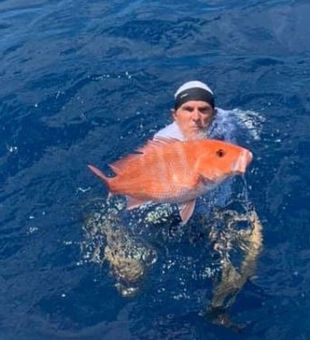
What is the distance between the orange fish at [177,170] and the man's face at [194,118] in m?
1.38

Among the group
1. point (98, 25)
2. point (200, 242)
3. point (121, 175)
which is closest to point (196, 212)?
point (200, 242)

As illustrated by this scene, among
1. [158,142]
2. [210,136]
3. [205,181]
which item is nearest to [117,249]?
[210,136]

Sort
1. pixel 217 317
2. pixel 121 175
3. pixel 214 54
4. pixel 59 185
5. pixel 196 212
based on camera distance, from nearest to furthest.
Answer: pixel 121 175, pixel 217 317, pixel 196 212, pixel 59 185, pixel 214 54

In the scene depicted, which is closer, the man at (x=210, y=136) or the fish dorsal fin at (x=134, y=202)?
the fish dorsal fin at (x=134, y=202)

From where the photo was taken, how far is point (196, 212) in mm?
6879

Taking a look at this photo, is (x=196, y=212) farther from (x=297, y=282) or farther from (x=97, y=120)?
(x=97, y=120)

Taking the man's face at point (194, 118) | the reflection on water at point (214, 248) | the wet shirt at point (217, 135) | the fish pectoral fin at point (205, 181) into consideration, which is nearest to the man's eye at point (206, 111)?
the man's face at point (194, 118)

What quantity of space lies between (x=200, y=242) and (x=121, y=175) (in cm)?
203

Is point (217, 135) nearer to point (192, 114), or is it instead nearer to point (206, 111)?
point (206, 111)

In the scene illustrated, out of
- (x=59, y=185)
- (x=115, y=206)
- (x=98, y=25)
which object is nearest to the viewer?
(x=115, y=206)

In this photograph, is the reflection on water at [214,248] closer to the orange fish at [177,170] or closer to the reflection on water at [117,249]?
the reflection on water at [117,249]

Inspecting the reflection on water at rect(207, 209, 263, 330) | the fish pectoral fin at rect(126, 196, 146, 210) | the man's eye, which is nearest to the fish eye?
the fish pectoral fin at rect(126, 196, 146, 210)

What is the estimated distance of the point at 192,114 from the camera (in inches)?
259

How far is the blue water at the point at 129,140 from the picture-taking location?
6.47 m
